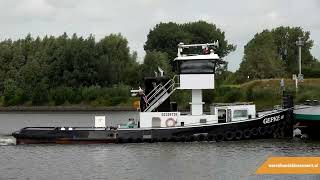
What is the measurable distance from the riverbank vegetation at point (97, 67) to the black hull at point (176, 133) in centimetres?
5841

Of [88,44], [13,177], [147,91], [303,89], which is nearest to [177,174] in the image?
[13,177]

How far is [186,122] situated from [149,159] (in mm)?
7953

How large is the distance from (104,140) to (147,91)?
15.5 ft

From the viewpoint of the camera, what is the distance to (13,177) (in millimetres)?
33906

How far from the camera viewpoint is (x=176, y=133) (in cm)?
4625

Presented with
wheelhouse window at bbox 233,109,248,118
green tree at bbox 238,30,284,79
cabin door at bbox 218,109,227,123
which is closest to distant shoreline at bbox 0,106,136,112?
green tree at bbox 238,30,284,79

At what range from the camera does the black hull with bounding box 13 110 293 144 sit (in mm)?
46250

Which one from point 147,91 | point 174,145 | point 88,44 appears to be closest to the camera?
point 174,145

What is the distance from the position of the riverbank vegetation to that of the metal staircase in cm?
5750

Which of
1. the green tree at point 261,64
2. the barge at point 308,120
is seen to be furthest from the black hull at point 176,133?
the green tree at point 261,64

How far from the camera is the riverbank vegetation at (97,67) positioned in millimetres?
114812

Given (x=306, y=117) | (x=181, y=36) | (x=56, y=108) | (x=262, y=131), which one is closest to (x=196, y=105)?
(x=262, y=131)

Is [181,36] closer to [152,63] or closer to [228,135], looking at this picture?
[152,63]

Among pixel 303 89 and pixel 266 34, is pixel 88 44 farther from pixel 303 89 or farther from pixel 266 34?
pixel 303 89
